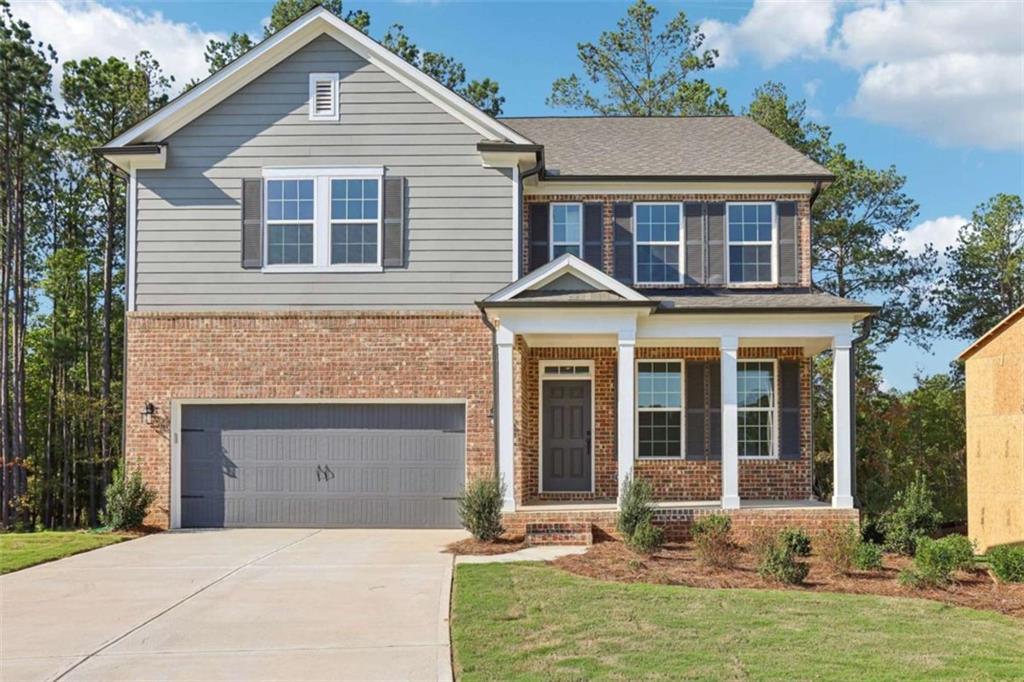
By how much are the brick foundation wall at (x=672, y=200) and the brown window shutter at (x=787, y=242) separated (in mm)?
78

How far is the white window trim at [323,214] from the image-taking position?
15984mm

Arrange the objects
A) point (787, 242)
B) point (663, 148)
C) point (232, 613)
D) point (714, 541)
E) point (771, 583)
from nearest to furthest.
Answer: point (232, 613) < point (771, 583) < point (714, 541) < point (787, 242) < point (663, 148)

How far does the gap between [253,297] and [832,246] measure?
1803 centimetres

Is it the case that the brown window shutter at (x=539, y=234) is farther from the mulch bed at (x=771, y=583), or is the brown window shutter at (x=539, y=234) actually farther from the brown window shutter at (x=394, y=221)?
the mulch bed at (x=771, y=583)

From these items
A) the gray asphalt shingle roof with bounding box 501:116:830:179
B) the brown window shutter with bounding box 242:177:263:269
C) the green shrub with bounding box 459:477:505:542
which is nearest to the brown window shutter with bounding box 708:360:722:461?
the gray asphalt shingle roof with bounding box 501:116:830:179

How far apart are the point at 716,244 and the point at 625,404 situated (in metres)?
3.75

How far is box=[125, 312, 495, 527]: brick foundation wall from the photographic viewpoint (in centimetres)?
1584

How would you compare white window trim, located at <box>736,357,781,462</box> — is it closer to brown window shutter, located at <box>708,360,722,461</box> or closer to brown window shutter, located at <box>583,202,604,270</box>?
brown window shutter, located at <box>708,360,722,461</box>

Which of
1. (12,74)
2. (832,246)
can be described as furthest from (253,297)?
(832,246)

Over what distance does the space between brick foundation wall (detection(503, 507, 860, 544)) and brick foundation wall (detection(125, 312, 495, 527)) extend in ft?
5.43

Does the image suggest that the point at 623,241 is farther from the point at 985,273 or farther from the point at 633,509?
the point at 985,273

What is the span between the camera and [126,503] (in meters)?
15.4

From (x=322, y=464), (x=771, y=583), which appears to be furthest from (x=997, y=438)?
(x=322, y=464)

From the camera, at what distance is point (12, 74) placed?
22891mm
